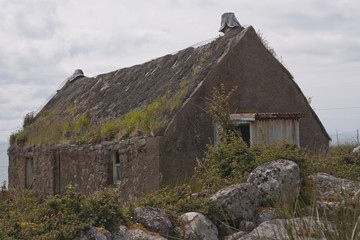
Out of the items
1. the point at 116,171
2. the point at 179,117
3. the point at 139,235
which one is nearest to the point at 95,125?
the point at 116,171

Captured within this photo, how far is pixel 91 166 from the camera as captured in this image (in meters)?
11.0

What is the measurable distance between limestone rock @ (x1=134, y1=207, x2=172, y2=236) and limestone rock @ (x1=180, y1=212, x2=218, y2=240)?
27 cm

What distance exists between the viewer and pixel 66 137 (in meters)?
12.6

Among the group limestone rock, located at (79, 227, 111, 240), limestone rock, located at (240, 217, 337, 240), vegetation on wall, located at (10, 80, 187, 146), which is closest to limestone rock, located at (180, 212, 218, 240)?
limestone rock, located at (240, 217, 337, 240)

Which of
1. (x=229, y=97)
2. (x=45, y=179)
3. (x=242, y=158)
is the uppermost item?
(x=229, y=97)

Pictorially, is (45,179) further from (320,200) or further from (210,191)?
(320,200)

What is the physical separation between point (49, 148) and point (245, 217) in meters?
8.86

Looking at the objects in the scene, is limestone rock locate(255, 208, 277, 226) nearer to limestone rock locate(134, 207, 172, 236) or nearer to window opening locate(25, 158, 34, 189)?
limestone rock locate(134, 207, 172, 236)

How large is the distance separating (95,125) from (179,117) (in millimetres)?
3378

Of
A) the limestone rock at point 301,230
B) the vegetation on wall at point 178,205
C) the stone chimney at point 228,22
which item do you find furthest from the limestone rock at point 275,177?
the stone chimney at point 228,22

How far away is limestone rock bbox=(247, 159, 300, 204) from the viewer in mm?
6352

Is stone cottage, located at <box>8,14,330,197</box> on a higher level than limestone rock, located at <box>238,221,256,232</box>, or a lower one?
higher

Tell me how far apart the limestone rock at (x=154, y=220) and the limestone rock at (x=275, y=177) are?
1873mm

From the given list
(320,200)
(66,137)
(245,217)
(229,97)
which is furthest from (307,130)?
(66,137)
